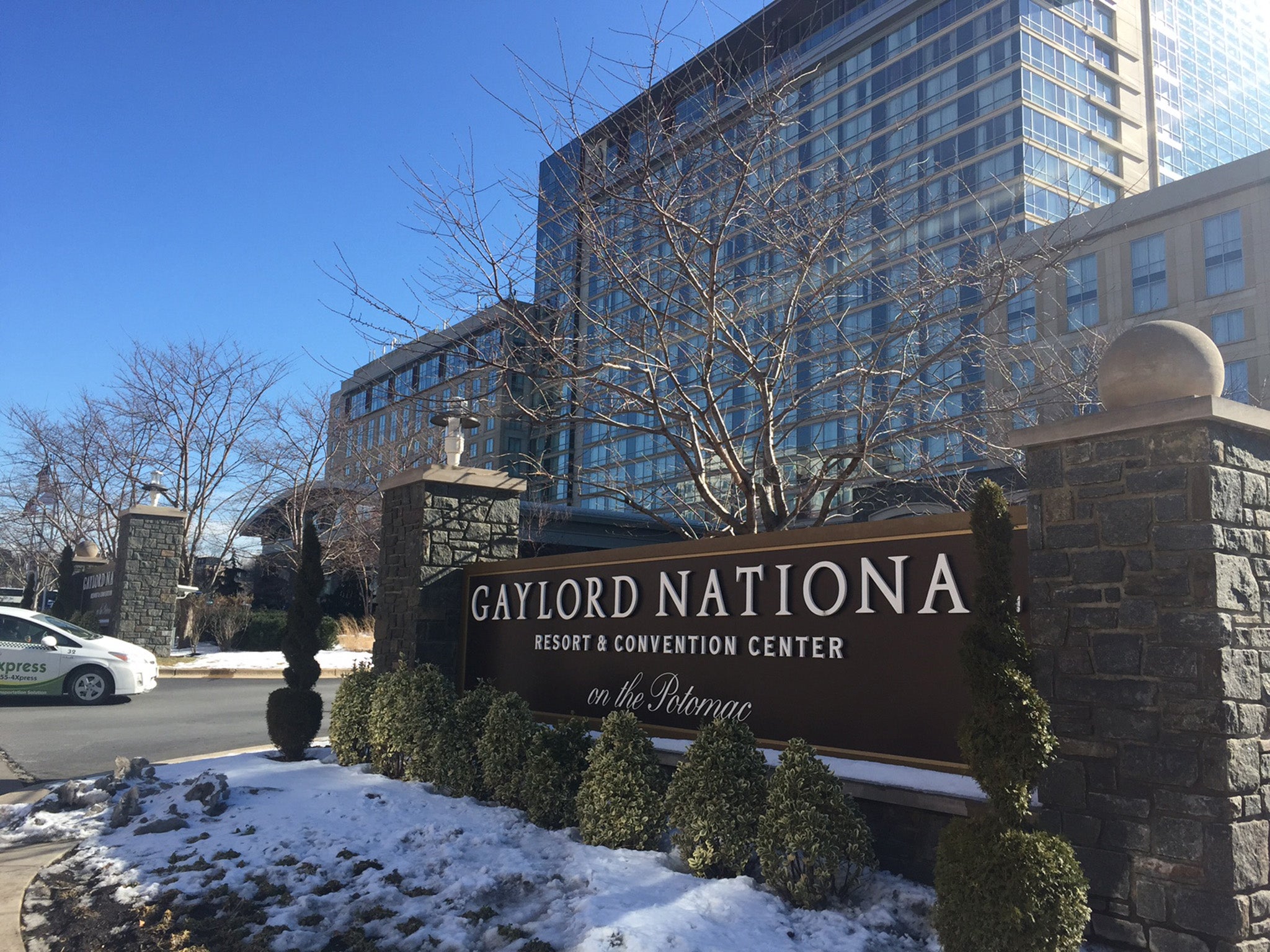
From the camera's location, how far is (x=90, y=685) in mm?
15570

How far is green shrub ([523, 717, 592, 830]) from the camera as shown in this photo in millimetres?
6840

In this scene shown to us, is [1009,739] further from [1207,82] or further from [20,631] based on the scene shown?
[1207,82]

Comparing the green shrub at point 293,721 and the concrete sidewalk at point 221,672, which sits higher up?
the green shrub at point 293,721

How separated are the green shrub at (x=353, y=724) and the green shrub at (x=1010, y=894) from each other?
6.44 metres

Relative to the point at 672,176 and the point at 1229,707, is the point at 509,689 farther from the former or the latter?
the point at 1229,707

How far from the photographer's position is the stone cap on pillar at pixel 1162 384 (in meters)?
4.52

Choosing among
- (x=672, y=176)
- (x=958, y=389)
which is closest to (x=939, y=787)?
(x=958, y=389)

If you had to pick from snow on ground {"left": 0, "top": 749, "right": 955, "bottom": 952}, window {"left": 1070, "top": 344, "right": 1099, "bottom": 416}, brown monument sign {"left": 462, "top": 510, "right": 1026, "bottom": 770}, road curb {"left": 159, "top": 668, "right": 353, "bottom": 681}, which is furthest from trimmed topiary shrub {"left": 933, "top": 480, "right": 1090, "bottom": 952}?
road curb {"left": 159, "top": 668, "right": 353, "bottom": 681}

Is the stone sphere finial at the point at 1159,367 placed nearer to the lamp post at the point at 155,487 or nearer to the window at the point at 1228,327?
the lamp post at the point at 155,487

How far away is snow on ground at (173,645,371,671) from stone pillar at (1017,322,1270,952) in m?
17.6

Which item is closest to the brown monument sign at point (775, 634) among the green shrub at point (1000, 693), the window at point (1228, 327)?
the green shrub at point (1000, 693)

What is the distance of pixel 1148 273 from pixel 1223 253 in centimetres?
254

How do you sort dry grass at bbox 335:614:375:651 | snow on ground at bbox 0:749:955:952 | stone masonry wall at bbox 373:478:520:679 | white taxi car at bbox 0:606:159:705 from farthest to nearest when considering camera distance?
dry grass at bbox 335:614:375:651 < white taxi car at bbox 0:606:159:705 < stone masonry wall at bbox 373:478:520:679 < snow on ground at bbox 0:749:955:952

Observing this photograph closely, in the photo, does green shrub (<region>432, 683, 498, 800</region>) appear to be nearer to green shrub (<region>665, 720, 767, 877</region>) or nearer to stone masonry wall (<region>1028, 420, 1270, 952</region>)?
green shrub (<region>665, 720, 767, 877</region>)
